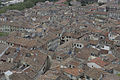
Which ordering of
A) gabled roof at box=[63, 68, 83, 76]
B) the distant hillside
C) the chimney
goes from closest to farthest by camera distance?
the chimney → gabled roof at box=[63, 68, 83, 76] → the distant hillside

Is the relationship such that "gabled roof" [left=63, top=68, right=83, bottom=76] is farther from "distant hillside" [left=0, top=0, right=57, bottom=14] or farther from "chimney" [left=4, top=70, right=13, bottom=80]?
"distant hillside" [left=0, top=0, right=57, bottom=14]

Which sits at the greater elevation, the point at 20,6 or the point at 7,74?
the point at 7,74

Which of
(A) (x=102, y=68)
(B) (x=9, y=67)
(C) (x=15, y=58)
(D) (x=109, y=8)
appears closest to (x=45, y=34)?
(C) (x=15, y=58)

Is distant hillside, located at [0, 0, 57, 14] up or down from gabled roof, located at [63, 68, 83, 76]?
up

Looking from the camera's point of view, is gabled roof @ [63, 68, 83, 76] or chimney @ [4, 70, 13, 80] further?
gabled roof @ [63, 68, 83, 76]

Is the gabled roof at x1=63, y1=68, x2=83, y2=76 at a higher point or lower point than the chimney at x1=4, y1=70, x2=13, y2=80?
lower

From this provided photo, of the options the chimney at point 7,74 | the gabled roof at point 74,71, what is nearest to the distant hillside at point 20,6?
the chimney at point 7,74

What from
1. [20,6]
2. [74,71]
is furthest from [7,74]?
[20,6]

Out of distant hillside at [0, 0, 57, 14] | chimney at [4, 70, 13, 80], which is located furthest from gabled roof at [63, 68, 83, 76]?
distant hillside at [0, 0, 57, 14]

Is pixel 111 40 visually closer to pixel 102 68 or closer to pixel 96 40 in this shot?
pixel 96 40

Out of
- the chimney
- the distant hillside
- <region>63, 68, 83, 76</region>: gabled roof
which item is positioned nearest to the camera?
the chimney

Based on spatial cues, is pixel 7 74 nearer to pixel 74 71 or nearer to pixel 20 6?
pixel 74 71
